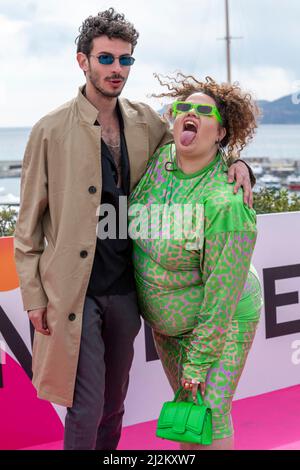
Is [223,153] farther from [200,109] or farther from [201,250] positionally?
[201,250]

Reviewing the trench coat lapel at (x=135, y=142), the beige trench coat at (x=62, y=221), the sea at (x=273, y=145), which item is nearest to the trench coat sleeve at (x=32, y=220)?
the beige trench coat at (x=62, y=221)

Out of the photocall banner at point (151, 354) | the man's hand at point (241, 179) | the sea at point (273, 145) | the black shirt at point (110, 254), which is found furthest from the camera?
the sea at point (273, 145)

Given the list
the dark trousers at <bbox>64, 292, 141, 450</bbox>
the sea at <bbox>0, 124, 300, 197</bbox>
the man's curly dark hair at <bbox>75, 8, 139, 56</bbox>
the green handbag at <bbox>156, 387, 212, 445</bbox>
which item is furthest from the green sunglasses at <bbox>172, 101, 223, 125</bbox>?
the sea at <bbox>0, 124, 300, 197</bbox>

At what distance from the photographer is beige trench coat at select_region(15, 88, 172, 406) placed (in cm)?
288

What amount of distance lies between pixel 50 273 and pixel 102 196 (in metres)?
0.39

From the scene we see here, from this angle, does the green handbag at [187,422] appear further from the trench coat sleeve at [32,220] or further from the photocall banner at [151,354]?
the photocall banner at [151,354]

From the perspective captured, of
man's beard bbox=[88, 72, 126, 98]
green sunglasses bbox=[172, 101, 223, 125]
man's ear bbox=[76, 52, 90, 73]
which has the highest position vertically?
man's ear bbox=[76, 52, 90, 73]

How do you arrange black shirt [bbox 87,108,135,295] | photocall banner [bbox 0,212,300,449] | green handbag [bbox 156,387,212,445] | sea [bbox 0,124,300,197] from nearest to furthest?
green handbag [bbox 156,387,212,445]
black shirt [bbox 87,108,135,295]
photocall banner [bbox 0,212,300,449]
sea [bbox 0,124,300,197]

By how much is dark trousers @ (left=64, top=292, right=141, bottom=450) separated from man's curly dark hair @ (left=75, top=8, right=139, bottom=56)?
1.06m

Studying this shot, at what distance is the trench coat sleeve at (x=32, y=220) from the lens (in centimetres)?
289

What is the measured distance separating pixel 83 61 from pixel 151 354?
194cm

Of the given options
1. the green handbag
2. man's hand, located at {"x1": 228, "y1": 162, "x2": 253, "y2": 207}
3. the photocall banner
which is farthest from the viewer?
the photocall banner

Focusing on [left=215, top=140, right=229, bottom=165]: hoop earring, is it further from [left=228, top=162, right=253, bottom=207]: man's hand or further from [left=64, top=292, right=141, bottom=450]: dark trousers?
[left=64, top=292, right=141, bottom=450]: dark trousers

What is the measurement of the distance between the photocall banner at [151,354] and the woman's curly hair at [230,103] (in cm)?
130
